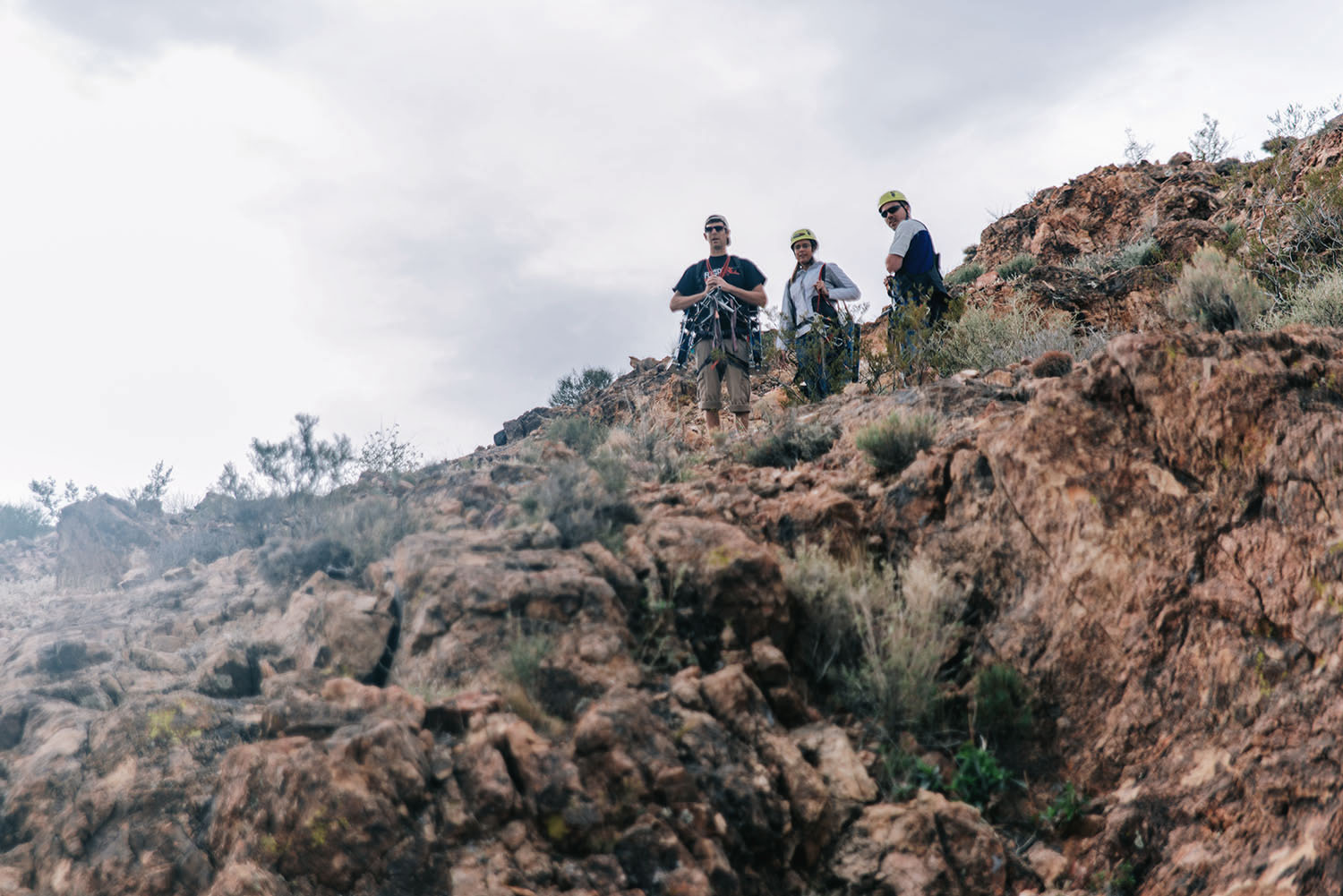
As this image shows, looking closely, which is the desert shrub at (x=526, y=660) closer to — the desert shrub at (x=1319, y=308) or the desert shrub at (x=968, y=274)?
the desert shrub at (x=1319, y=308)

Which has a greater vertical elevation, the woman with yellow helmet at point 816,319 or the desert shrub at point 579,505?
the woman with yellow helmet at point 816,319

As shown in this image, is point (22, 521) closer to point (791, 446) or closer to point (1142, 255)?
point (791, 446)

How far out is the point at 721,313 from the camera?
25.8 feet

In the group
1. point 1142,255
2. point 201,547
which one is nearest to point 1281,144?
point 1142,255

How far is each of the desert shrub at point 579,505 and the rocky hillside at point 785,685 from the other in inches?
0.9

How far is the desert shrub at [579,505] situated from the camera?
4598 mm

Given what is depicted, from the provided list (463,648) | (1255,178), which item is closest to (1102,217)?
(1255,178)

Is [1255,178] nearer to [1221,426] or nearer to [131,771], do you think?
[1221,426]

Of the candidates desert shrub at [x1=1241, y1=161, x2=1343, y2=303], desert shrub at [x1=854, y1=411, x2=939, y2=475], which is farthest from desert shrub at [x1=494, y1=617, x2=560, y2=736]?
desert shrub at [x1=1241, y1=161, x2=1343, y2=303]

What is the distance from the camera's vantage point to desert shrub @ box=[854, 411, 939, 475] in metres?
5.18

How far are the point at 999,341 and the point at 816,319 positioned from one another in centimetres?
184

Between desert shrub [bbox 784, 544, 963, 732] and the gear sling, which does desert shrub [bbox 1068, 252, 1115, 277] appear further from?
desert shrub [bbox 784, 544, 963, 732]

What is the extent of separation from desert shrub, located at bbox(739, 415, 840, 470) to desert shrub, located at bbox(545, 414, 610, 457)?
1448mm

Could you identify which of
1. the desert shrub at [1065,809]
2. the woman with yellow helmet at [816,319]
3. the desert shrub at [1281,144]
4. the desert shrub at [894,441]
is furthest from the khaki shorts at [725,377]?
the desert shrub at [1281,144]
